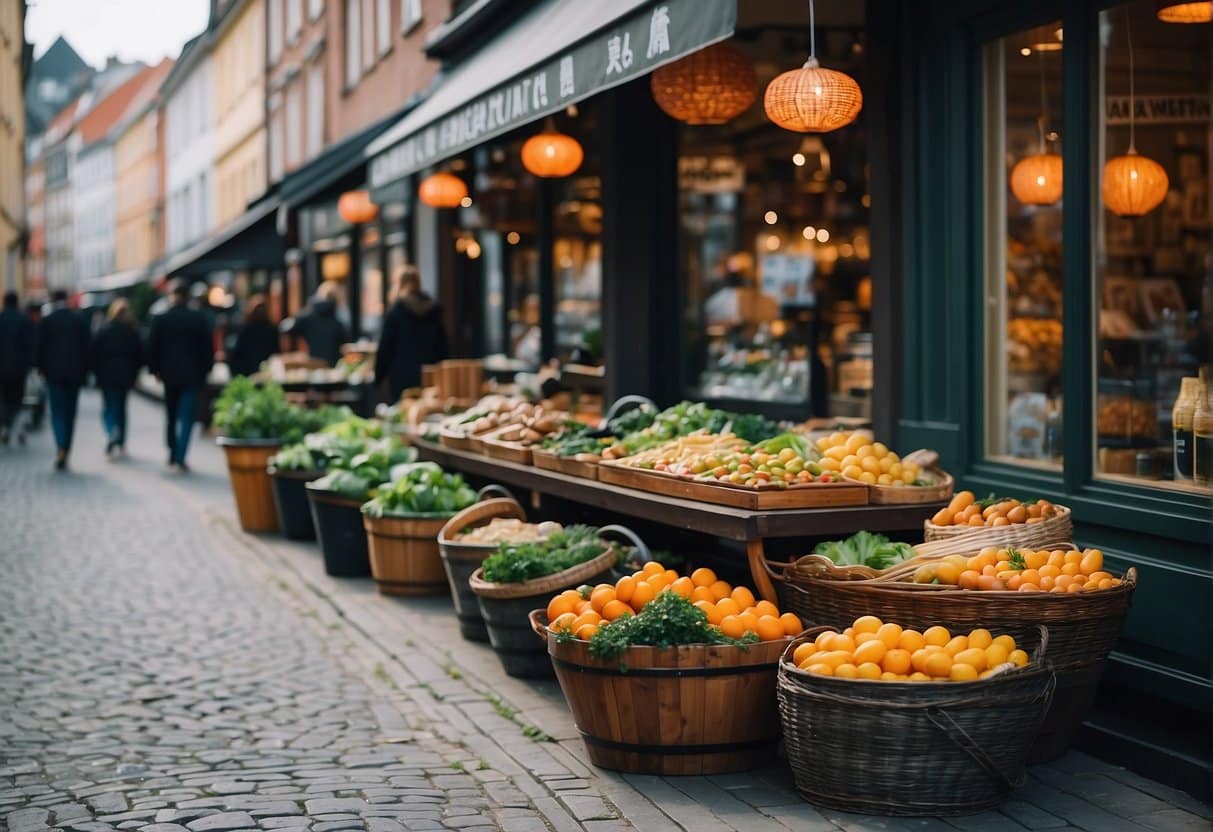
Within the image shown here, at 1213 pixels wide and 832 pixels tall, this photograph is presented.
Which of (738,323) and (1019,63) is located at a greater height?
(1019,63)

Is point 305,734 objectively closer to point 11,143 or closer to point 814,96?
point 814,96

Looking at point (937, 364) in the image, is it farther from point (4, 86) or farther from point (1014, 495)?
point (4, 86)

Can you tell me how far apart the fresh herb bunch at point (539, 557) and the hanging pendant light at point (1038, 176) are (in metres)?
2.73

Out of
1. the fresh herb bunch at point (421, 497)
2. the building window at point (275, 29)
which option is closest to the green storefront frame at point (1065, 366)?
the fresh herb bunch at point (421, 497)

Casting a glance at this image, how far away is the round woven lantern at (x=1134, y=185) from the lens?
833 cm

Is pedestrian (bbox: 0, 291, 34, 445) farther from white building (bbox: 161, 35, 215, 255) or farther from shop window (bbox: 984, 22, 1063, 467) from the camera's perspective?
white building (bbox: 161, 35, 215, 255)

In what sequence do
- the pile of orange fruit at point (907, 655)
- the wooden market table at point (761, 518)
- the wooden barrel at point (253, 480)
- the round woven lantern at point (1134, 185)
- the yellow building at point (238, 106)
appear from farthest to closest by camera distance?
the yellow building at point (238, 106)
the wooden barrel at point (253, 480)
the round woven lantern at point (1134, 185)
the wooden market table at point (761, 518)
the pile of orange fruit at point (907, 655)

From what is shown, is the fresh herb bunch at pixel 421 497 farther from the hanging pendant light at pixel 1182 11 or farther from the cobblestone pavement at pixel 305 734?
the hanging pendant light at pixel 1182 11

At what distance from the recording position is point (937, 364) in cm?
778

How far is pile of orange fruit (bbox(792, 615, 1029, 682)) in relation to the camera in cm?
522

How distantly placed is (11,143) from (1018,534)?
50.4m

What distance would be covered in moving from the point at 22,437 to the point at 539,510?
15.6m


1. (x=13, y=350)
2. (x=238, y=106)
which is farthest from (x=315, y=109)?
(x=238, y=106)

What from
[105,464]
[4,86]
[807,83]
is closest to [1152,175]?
[807,83]
